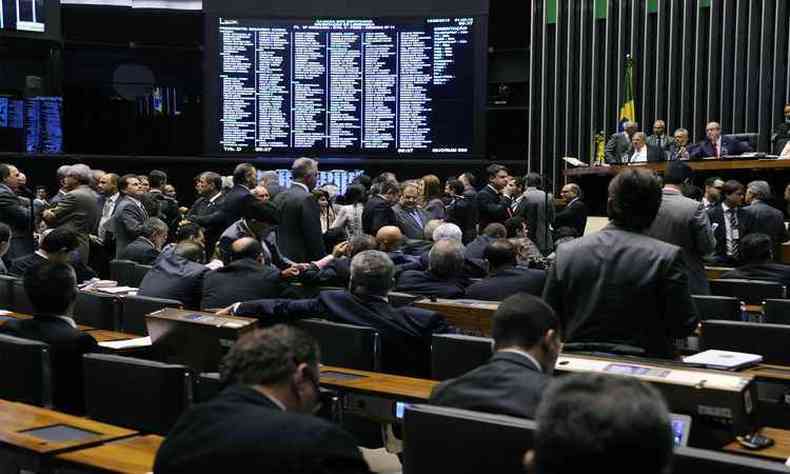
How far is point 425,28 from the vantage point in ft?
45.0

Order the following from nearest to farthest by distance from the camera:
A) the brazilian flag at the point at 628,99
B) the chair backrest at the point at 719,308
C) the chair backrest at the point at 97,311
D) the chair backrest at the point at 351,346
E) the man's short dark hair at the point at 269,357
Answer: the man's short dark hair at the point at 269,357 < the chair backrest at the point at 351,346 < the chair backrest at the point at 719,308 < the chair backrest at the point at 97,311 < the brazilian flag at the point at 628,99

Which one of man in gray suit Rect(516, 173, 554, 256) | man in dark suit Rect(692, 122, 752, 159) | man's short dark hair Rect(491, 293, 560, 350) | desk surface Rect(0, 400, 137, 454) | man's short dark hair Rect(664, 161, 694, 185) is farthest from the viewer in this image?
man in dark suit Rect(692, 122, 752, 159)

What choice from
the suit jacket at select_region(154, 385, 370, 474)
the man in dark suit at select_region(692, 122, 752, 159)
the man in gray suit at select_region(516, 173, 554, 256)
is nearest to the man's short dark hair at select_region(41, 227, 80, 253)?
the suit jacket at select_region(154, 385, 370, 474)

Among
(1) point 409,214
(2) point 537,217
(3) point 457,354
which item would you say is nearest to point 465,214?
(2) point 537,217

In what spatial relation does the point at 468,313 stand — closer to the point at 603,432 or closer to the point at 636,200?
the point at 636,200

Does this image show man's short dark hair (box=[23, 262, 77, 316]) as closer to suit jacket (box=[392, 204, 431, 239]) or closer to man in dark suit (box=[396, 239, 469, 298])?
man in dark suit (box=[396, 239, 469, 298])

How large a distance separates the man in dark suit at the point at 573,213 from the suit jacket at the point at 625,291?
7031 mm

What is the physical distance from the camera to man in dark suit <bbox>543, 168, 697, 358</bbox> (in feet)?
10.8

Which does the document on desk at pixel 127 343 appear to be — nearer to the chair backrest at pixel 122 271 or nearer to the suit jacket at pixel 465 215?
the chair backrest at pixel 122 271

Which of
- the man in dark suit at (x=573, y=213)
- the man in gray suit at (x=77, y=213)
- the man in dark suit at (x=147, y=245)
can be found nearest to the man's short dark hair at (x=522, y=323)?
the man in dark suit at (x=147, y=245)

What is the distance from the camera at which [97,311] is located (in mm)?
5652

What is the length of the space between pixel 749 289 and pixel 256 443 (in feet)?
14.9

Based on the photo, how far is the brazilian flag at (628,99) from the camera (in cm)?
1335

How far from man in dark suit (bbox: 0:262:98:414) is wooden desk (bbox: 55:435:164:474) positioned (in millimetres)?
1139
